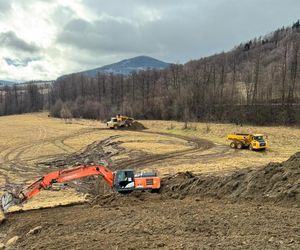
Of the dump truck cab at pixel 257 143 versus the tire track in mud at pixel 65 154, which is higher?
the dump truck cab at pixel 257 143

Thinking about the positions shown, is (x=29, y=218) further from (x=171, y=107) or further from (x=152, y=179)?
(x=171, y=107)

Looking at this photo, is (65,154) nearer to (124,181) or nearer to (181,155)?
(181,155)

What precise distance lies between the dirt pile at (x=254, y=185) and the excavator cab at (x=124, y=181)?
5.57ft

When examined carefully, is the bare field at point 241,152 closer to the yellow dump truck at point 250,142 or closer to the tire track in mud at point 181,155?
the yellow dump truck at point 250,142

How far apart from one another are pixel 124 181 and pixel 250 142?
28.2 metres

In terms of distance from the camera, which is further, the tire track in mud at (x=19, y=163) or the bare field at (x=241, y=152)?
the bare field at (x=241, y=152)

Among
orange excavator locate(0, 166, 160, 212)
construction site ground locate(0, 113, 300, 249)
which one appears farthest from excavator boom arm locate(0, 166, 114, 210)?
construction site ground locate(0, 113, 300, 249)

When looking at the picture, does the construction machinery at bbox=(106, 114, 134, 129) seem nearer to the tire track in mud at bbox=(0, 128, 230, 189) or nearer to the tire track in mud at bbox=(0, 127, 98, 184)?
the tire track in mud at bbox=(0, 128, 230, 189)

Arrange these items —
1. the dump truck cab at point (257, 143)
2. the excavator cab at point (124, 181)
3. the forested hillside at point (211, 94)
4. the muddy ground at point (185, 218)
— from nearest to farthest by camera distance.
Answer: the muddy ground at point (185, 218) < the excavator cab at point (124, 181) < the dump truck cab at point (257, 143) < the forested hillside at point (211, 94)

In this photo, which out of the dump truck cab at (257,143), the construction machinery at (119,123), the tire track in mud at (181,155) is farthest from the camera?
the construction machinery at (119,123)

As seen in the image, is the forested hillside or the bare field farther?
the forested hillside

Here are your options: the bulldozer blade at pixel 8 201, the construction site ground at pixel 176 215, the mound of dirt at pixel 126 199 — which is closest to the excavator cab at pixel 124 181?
the mound of dirt at pixel 126 199

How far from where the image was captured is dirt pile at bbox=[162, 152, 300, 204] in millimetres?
15250

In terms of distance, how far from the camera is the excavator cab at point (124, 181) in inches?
767
